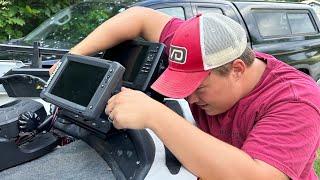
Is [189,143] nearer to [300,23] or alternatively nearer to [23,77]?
[23,77]

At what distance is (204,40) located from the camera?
1607 mm

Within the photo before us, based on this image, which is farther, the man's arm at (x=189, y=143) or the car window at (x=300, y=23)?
the car window at (x=300, y=23)

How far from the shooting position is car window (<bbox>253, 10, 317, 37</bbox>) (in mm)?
6190

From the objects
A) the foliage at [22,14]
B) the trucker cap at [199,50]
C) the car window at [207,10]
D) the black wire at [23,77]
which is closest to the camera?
the trucker cap at [199,50]

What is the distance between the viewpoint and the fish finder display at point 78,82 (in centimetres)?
157

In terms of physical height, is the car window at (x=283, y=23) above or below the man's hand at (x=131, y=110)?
below

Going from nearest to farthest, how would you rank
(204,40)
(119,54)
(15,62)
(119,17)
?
(204,40) → (119,54) → (119,17) → (15,62)

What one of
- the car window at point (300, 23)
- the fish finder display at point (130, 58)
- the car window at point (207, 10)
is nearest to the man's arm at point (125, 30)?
the fish finder display at point (130, 58)

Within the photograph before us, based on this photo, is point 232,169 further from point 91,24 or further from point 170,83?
point 91,24

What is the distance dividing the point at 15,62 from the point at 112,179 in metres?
2.32

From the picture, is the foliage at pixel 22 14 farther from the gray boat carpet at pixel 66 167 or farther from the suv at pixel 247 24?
the gray boat carpet at pixel 66 167

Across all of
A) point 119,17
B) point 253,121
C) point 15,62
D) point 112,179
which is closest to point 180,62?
point 253,121

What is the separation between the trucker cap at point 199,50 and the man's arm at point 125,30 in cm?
54

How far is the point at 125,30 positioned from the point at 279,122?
0.91m
